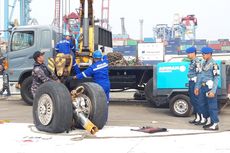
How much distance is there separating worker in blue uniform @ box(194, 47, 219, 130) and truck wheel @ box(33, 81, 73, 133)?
8.58ft

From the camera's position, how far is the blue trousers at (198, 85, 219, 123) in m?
8.04

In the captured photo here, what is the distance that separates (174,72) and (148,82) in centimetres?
187

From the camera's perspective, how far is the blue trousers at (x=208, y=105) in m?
8.04

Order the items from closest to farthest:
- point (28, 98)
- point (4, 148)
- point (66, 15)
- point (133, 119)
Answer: point (4, 148), point (133, 119), point (28, 98), point (66, 15)

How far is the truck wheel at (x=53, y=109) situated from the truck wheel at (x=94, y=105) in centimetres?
44

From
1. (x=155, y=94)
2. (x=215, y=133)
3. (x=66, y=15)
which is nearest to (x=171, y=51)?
Result: (x=66, y=15)

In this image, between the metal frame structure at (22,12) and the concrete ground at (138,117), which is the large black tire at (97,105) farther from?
the metal frame structure at (22,12)

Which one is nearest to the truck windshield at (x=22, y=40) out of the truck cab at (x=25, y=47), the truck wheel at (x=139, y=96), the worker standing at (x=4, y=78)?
the truck cab at (x=25, y=47)

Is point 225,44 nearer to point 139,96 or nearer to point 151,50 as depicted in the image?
point 151,50

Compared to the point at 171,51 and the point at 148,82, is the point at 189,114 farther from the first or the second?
the point at 171,51

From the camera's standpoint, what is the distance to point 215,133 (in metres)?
7.57

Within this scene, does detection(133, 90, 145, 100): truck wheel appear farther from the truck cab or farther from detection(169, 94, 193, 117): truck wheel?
detection(169, 94, 193, 117): truck wheel

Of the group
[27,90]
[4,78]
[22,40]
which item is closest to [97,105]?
[27,90]

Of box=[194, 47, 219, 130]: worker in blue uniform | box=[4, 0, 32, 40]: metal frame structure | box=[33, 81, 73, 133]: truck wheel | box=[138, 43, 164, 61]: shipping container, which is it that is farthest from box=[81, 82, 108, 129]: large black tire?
box=[4, 0, 32, 40]: metal frame structure
